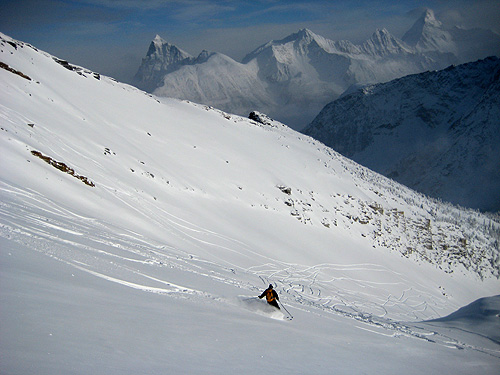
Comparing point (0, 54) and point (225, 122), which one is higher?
point (225, 122)

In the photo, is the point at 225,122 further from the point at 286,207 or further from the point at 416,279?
the point at 416,279

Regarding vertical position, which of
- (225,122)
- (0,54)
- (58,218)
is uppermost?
(225,122)

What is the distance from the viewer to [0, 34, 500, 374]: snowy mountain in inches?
247

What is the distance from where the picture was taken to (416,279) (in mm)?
41125

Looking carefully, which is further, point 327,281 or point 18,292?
point 327,281

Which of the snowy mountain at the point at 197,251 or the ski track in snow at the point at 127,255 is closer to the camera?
the snowy mountain at the point at 197,251

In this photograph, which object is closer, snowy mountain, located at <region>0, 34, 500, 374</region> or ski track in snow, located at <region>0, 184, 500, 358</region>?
snowy mountain, located at <region>0, 34, 500, 374</region>

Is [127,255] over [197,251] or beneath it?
beneath

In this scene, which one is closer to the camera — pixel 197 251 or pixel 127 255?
pixel 127 255

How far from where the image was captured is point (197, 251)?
20016 millimetres

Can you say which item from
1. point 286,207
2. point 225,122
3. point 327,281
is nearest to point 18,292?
point 327,281

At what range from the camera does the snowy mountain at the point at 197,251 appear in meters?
6.27

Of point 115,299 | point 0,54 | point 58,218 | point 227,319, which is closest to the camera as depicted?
point 115,299

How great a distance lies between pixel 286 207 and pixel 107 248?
99.1 ft
